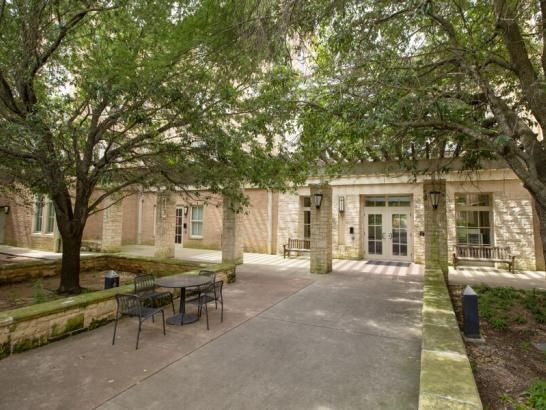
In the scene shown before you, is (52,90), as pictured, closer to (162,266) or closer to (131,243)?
(162,266)

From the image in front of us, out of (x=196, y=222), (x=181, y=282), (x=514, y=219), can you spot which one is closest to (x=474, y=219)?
(x=514, y=219)

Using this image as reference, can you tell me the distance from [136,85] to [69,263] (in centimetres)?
446

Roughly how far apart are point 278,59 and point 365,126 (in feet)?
6.82

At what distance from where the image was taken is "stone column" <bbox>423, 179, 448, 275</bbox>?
8.31 meters

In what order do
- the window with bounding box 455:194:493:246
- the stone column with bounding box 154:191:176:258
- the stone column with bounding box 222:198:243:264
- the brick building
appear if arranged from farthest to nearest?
the stone column with bounding box 154:191:176:258
the stone column with bounding box 222:198:243:264
the window with bounding box 455:194:493:246
the brick building

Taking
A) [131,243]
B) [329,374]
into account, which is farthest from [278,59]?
[131,243]

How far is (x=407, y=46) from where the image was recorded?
574cm

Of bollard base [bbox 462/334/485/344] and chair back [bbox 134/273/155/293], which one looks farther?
chair back [bbox 134/273/155/293]

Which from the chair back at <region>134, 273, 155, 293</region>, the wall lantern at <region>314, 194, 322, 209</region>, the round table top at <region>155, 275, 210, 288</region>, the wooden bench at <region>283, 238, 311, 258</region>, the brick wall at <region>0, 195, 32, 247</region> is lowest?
the chair back at <region>134, 273, 155, 293</region>

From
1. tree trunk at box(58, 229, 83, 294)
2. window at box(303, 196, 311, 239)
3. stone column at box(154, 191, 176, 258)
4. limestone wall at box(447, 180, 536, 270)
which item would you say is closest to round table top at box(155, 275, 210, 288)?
tree trunk at box(58, 229, 83, 294)

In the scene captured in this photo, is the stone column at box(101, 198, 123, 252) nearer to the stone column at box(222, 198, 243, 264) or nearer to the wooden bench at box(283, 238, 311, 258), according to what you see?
the stone column at box(222, 198, 243, 264)

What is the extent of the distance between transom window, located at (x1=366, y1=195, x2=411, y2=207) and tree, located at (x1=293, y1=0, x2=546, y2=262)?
223 inches

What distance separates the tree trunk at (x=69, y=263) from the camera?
6.82 meters

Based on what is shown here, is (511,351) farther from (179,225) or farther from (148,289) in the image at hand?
(179,225)
